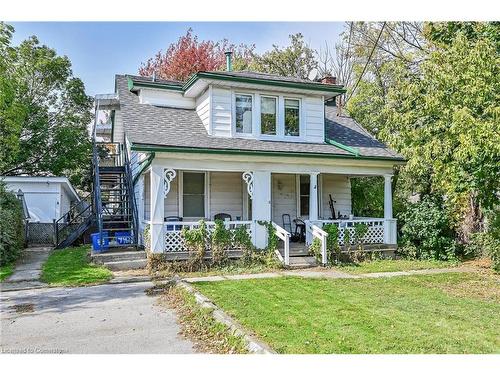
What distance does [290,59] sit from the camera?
83.6 ft

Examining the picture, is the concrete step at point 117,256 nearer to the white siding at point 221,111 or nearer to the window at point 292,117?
the white siding at point 221,111

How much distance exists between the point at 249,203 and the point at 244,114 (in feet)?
8.87

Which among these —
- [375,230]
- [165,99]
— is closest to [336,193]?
[375,230]

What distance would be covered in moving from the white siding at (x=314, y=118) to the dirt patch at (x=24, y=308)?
8329 millimetres

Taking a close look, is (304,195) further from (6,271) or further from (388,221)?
(6,271)

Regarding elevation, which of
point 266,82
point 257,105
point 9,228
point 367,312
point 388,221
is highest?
point 266,82

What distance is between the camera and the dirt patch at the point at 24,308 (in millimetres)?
6859

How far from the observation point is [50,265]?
37.4 feet

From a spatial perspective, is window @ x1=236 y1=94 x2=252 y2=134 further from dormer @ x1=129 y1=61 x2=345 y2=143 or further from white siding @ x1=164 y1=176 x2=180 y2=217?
white siding @ x1=164 y1=176 x2=180 y2=217

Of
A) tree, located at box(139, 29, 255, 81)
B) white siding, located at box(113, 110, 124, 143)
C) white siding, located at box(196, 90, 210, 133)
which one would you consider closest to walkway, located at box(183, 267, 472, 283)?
white siding, located at box(196, 90, 210, 133)

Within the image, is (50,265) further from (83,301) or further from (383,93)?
(383,93)

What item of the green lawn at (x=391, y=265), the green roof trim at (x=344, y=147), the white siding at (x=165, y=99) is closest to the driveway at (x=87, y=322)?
the green lawn at (x=391, y=265)
